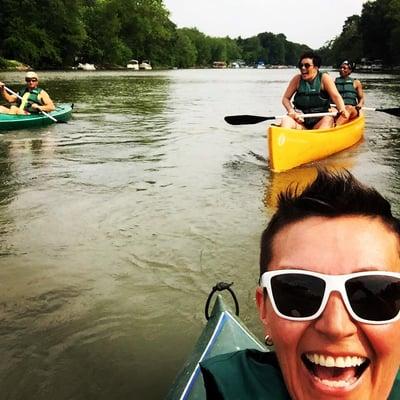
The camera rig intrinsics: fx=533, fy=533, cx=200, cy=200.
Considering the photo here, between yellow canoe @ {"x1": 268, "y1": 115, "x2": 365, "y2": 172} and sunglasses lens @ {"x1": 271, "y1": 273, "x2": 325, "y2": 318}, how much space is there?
6.21 metres

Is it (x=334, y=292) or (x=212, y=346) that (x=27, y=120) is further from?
(x=334, y=292)

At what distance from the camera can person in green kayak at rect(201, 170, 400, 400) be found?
1202 millimetres

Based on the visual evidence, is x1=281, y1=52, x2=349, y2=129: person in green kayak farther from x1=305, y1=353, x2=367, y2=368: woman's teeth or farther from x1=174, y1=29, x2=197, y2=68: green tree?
x1=174, y1=29, x2=197, y2=68: green tree

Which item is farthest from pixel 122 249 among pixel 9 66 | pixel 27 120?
pixel 9 66

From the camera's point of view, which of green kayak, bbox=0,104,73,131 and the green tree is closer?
green kayak, bbox=0,104,73,131

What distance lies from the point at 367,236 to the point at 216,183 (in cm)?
582

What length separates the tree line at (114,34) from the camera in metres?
60.3

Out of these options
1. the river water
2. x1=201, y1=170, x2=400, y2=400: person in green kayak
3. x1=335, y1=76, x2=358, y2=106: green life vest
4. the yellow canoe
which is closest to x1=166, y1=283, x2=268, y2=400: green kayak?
the river water

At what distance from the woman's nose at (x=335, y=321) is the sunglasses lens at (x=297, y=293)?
0.02 meters

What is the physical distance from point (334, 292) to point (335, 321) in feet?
0.21

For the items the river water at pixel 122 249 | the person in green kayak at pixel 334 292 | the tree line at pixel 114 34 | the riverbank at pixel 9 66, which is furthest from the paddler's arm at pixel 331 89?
the tree line at pixel 114 34

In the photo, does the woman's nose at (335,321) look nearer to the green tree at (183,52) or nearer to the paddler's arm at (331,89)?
the paddler's arm at (331,89)

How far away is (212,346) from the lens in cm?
243

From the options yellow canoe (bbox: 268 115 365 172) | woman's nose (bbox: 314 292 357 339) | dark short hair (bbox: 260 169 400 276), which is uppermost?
dark short hair (bbox: 260 169 400 276)
